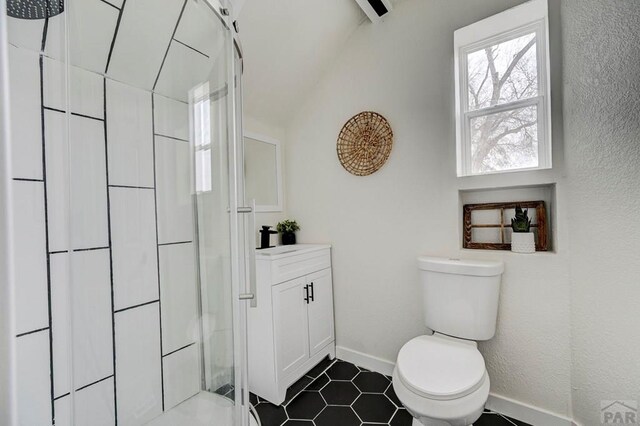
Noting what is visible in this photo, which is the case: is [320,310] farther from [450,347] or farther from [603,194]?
[603,194]

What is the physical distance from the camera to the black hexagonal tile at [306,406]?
1.56 meters

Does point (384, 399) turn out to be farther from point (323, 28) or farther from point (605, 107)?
point (323, 28)

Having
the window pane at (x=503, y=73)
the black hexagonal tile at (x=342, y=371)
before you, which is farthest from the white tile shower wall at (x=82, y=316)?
the window pane at (x=503, y=73)

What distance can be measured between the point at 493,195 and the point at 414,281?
2.36 feet

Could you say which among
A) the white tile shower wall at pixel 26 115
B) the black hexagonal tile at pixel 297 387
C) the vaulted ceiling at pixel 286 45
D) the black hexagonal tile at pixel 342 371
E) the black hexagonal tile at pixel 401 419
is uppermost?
the vaulted ceiling at pixel 286 45

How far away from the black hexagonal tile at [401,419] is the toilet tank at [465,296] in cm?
49

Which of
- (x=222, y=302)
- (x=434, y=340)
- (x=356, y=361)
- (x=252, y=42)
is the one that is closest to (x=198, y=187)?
(x=222, y=302)

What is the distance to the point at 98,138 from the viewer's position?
2.88ft

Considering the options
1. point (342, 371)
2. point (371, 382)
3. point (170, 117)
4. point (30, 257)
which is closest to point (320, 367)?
point (342, 371)

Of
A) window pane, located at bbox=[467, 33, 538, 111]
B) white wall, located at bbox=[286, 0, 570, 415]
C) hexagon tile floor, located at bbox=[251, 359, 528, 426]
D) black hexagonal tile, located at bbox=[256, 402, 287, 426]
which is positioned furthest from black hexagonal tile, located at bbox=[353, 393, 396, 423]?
window pane, located at bbox=[467, 33, 538, 111]

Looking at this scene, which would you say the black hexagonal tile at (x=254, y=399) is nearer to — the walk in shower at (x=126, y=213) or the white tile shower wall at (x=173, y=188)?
the walk in shower at (x=126, y=213)

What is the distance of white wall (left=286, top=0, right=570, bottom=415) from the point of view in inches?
57.0

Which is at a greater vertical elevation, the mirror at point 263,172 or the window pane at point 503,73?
the window pane at point 503,73

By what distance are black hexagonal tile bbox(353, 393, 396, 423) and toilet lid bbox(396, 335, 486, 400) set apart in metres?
0.46
